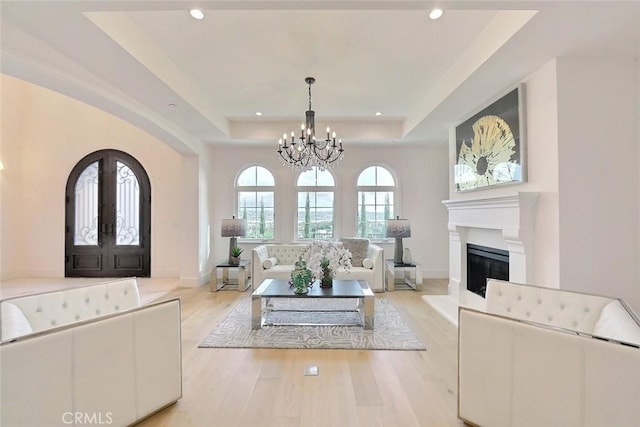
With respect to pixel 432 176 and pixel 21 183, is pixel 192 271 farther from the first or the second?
pixel 432 176

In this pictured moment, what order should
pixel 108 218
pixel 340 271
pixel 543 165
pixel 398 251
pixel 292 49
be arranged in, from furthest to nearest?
pixel 108 218 < pixel 398 251 < pixel 340 271 < pixel 292 49 < pixel 543 165

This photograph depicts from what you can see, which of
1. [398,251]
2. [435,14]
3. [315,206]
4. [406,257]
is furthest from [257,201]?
[435,14]

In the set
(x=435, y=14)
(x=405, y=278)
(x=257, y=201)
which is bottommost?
(x=405, y=278)

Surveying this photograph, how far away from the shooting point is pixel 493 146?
3766 millimetres

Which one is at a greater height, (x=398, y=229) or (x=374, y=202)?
(x=374, y=202)

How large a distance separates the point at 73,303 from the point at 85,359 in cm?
66

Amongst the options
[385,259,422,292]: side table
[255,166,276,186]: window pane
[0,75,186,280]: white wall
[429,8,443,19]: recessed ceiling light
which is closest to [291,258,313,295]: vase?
[385,259,422,292]: side table

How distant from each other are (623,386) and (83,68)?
4619 millimetres

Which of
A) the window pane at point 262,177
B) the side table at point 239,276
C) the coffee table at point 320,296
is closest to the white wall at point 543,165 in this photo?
the coffee table at point 320,296

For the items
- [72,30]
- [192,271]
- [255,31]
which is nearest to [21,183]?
[192,271]

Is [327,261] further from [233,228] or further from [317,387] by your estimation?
[233,228]

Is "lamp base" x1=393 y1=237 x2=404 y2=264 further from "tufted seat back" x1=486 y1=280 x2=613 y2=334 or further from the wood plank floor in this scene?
"tufted seat back" x1=486 y1=280 x2=613 y2=334

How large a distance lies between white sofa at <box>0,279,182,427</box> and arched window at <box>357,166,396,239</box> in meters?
4.94

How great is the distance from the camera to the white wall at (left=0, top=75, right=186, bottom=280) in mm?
6512
